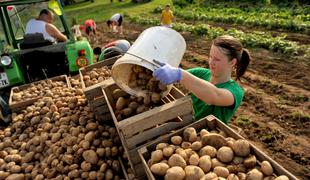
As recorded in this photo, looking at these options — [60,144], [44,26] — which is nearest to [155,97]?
[60,144]

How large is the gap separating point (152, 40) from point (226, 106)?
2.94ft

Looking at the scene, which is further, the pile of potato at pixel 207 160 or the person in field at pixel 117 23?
the person in field at pixel 117 23

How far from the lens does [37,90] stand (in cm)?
543

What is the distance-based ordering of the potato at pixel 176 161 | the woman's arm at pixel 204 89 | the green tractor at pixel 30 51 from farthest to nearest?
1. the green tractor at pixel 30 51
2. the woman's arm at pixel 204 89
3. the potato at pixel 176 161

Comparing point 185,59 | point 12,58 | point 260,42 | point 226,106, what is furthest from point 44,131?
point 260,42

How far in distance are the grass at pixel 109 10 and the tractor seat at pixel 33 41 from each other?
15.2m

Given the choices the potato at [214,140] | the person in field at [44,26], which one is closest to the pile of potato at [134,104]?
the potato at [214,140]

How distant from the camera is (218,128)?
263cm

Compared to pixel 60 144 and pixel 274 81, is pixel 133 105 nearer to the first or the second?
pixel 60 144

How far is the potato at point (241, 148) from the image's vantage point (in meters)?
2.25

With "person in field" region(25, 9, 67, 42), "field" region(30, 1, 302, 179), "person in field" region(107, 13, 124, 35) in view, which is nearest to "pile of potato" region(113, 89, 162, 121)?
"field" region(30, 1, 302, 179)

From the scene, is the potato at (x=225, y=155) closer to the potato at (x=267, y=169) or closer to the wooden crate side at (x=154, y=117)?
the potato at (x=267, y=169)

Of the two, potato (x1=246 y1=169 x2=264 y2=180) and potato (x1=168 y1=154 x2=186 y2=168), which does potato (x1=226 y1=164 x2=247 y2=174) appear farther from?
potato (x1=168 y1=154 x2=186 y2=168)

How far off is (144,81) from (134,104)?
0.24 metres
